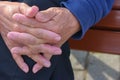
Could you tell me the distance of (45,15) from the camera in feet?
4.47

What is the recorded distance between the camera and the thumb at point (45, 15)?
1.35 metres

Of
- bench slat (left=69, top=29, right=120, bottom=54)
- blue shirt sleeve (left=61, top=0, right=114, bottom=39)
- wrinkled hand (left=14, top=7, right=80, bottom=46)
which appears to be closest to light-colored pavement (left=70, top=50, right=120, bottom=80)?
bench slat (left=69, top=29, right=120, bottom=54)

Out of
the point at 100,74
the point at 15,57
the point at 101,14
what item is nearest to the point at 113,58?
the point at 100,74

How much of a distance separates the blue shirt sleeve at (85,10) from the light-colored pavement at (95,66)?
1096 millimetres

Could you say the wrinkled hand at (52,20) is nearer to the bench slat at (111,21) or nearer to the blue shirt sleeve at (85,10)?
Answer: the blue shirt sleeve at (85,10)

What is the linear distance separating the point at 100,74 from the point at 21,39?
129 cm

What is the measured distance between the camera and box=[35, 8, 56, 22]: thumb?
4.43 feet

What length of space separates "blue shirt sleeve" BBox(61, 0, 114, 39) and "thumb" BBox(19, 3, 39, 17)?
16cm

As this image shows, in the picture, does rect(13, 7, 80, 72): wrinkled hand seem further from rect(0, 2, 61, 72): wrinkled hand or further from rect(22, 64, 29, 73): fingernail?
rect(22, 64, 29, 73): fingernail

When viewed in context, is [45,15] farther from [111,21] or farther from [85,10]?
[111,21]

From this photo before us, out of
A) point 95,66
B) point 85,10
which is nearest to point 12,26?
point 85,10

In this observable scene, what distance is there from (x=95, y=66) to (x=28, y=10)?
1403 mm

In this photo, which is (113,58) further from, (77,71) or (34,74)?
(34,74)

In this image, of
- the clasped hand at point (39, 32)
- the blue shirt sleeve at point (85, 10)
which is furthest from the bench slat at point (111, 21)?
the clasped hand at point (39, 32)
